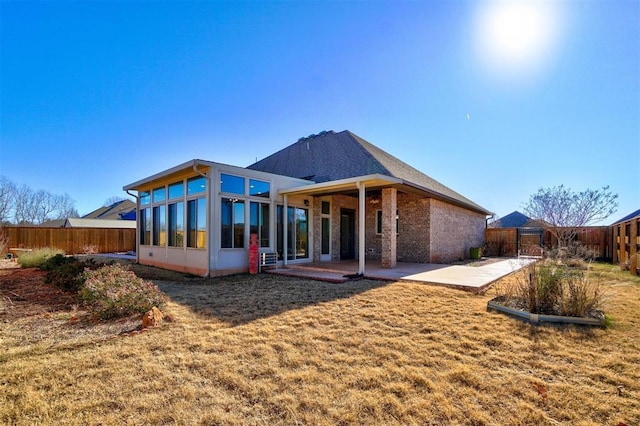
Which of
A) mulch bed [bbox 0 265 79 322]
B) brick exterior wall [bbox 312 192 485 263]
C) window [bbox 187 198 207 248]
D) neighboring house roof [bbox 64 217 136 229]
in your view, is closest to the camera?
mulch bed [bbox 0 265 79 322]

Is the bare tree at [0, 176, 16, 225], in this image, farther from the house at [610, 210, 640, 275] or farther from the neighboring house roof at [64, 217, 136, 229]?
the house at [610, 210, 640, 275]

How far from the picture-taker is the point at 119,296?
4727 mm

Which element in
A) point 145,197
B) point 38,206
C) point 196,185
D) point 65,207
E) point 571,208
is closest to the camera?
point 196,185

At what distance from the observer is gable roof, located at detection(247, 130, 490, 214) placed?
1182 cm

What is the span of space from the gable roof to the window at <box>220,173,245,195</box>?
151 inches

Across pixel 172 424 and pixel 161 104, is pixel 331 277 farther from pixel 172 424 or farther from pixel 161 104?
pixel 161 104

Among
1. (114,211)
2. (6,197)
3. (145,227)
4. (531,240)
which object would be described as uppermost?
(6,197)

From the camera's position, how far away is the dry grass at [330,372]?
228 cm

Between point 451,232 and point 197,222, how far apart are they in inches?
444

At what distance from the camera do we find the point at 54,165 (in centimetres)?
1814

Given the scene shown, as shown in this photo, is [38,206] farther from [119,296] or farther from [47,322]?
[119,296]

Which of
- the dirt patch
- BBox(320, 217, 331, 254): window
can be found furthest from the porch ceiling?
the dirt patch

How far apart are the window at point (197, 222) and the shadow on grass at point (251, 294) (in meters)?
1.37

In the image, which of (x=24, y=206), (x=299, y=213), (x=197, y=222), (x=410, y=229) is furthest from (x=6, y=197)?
(x=410, y=229)
